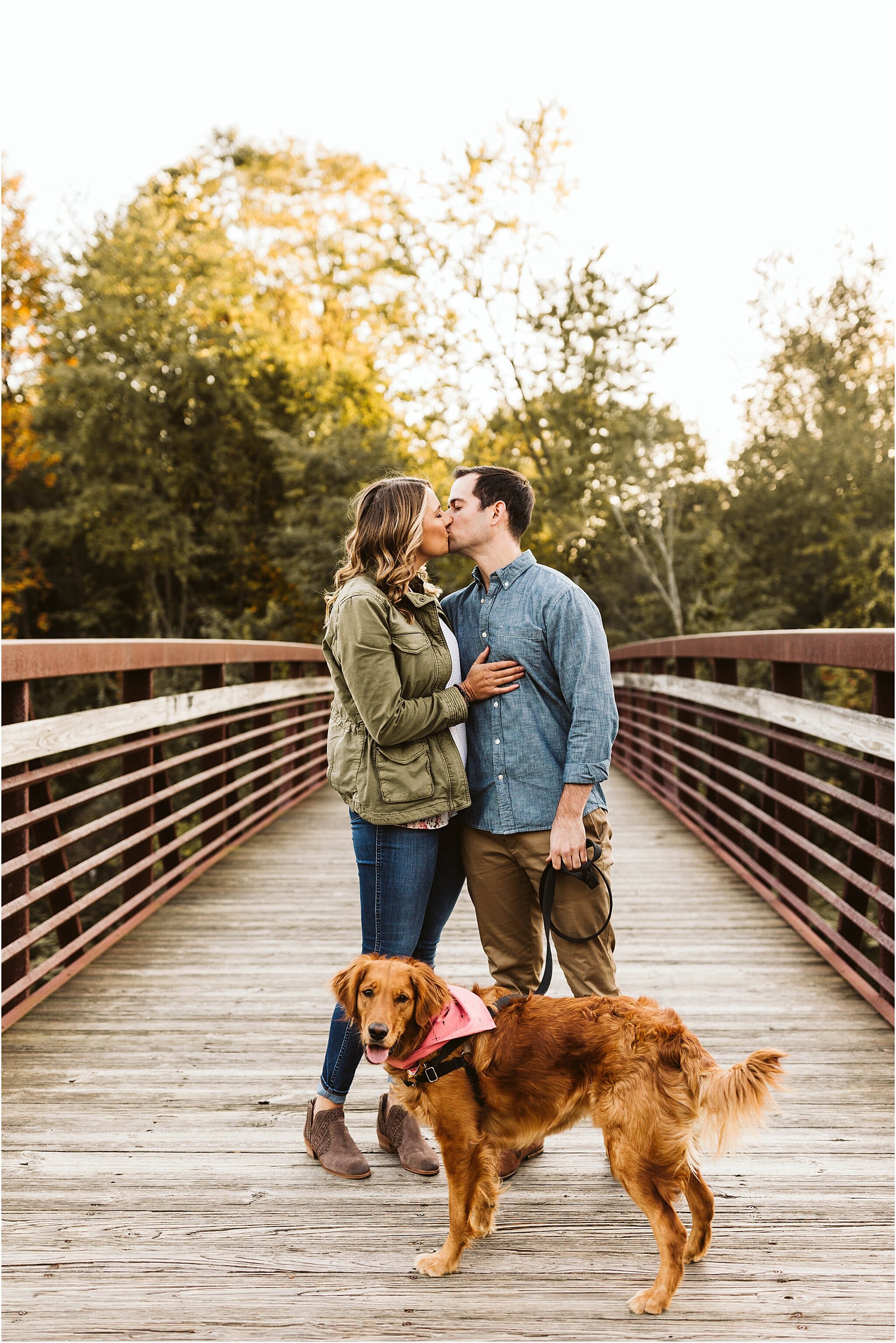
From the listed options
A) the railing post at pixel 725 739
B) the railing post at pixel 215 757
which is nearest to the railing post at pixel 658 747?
the railing post at pixel 725 739

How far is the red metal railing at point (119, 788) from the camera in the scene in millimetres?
3441

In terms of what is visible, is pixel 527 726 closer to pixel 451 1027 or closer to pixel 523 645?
pixel 523 645

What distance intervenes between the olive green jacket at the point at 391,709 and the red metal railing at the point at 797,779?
5.23ft

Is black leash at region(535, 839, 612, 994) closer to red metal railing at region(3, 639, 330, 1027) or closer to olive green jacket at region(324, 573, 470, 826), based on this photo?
olive green jacket at region(324, 573, 470, 826)

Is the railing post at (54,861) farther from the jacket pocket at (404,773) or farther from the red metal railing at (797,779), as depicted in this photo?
the red metal railing at (797,779)

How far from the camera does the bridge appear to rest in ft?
7.07

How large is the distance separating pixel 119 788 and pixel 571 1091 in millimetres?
2858

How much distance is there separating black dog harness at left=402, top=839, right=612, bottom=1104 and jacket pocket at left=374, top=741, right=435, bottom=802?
0.38m

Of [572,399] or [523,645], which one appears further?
[572,399]

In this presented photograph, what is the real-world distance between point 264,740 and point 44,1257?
19.7 ft

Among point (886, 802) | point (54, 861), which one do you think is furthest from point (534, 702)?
point (54, 861)

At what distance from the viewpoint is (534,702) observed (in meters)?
2.60

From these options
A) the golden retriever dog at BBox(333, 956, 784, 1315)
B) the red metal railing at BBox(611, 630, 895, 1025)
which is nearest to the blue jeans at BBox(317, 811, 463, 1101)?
the golden retriever dog at BBox(333, 956, 784, 1315)

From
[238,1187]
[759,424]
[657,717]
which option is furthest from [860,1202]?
[759,424]
